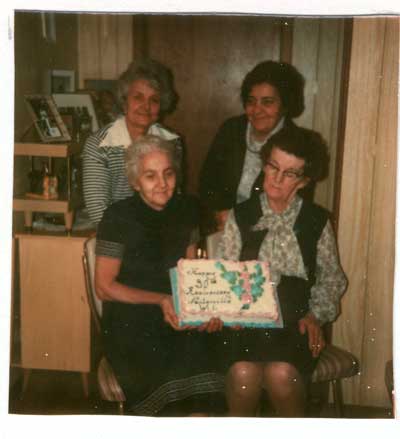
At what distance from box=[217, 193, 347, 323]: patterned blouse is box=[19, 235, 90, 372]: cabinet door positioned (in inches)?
12.4

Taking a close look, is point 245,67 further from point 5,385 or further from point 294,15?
point 5,385

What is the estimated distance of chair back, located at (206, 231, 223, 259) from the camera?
1.05 m

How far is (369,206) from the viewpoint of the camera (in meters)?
1.08

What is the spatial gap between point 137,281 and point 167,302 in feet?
0.25

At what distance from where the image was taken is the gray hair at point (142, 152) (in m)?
1.05

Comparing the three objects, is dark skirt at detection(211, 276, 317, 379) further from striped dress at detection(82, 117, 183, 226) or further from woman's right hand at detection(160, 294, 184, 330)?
striped dress at detection(82, 117, 183, 226)

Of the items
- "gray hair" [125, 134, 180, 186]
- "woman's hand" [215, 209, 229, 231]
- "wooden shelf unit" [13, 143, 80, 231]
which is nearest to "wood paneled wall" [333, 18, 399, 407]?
"woman's hand" [215, 209, 229, 231]

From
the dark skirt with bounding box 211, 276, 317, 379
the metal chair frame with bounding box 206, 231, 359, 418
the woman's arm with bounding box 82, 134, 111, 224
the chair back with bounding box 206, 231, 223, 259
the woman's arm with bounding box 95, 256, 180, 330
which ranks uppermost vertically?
the woman's arm with bounding box 82, 134, 111, 224

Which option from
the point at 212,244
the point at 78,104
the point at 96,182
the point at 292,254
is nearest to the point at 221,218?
the point at 212,244

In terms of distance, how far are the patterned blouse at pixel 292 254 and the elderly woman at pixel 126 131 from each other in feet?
0.68

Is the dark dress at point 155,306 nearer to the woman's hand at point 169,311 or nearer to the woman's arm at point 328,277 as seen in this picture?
the woman's hand at point 169,311

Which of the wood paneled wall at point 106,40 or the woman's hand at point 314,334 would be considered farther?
the woman's hand at point 314,334

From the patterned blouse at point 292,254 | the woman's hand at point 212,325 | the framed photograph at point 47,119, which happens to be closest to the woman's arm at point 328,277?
the patterned blouse at point 292,254

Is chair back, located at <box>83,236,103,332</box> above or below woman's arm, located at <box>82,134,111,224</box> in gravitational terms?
below
